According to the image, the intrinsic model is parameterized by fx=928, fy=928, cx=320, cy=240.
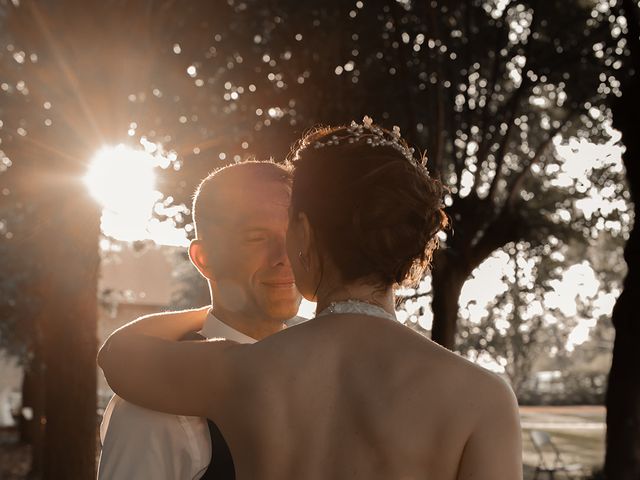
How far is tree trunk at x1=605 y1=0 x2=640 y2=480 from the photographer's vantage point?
1237 cm

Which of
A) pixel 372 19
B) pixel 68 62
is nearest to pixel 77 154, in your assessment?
pixel 68 62

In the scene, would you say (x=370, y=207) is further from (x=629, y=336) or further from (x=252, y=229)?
(x=629, y=336)

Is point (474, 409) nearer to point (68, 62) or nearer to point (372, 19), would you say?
point (68, 62)

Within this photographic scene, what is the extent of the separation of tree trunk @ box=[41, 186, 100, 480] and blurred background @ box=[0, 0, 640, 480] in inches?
1.0

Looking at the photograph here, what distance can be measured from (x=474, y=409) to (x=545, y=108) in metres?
17.5

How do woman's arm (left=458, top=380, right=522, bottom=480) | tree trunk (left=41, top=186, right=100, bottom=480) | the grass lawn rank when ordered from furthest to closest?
the grass lawn, tree trunk (left=41, top=186, right=100, bottom=480), woman's arm (left=458, top=380, right=522, bottom=480)

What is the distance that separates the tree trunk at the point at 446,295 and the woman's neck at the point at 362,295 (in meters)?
13.6

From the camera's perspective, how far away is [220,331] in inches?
131

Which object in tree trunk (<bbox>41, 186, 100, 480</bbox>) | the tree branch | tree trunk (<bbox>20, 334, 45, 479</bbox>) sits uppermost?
the tree branch

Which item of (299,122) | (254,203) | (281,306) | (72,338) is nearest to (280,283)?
(281,306)

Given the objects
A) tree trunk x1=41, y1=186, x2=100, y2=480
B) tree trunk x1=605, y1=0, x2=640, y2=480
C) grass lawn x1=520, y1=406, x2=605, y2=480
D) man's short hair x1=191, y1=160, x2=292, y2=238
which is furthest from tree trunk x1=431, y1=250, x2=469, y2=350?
man's short hair x1=191, y1=160, x2=292, y2=238

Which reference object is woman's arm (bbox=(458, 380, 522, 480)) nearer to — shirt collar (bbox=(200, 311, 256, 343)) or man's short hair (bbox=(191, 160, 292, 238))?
shirt collar (bbox=(200, 311, 256, 343))

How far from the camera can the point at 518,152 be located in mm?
20281

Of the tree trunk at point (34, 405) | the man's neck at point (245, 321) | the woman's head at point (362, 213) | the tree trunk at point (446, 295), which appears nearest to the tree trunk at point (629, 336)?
the tree trunk at point (446, 295)
